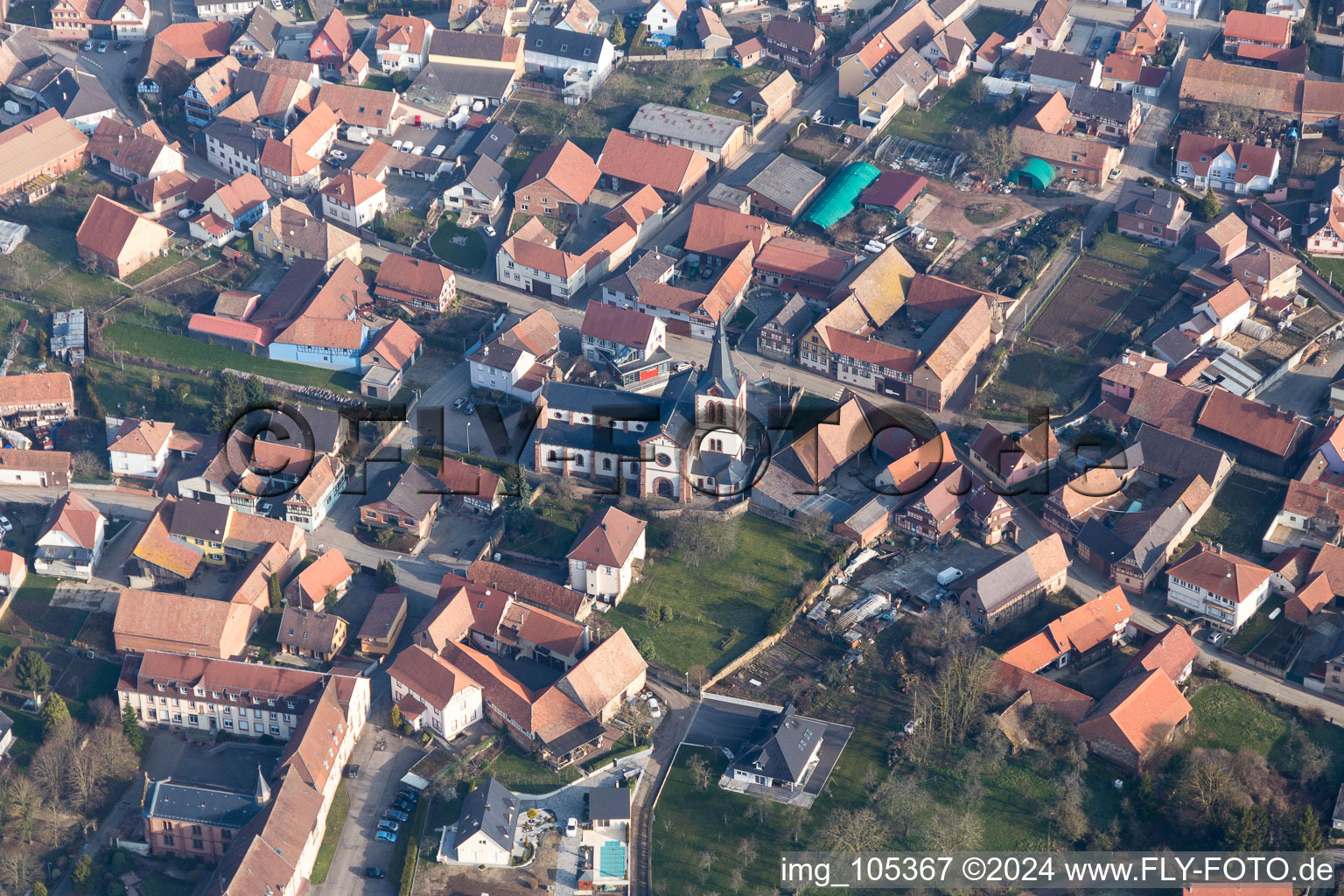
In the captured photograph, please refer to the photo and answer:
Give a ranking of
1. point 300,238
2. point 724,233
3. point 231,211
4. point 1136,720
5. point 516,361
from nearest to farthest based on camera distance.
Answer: point 1136,720 → point 516,361 → point 300,238 → point 724,233 → point 231,211

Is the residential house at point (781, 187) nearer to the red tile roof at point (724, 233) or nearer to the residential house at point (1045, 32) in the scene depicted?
the red tile roof at point (724, 233)

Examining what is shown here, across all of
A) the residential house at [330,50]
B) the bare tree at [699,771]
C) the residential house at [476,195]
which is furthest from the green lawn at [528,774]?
the residential house at [330,50]

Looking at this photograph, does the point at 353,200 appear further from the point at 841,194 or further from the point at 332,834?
the point at 332,834

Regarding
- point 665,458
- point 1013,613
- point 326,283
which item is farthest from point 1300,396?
point 326,283

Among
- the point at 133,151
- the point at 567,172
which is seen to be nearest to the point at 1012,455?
Result: the point at 567,172

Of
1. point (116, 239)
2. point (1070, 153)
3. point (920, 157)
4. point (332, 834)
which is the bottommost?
point (332, 834)

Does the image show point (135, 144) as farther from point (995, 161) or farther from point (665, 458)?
point (995, 161)

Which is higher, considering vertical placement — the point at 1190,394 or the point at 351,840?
the point at 1190,394
